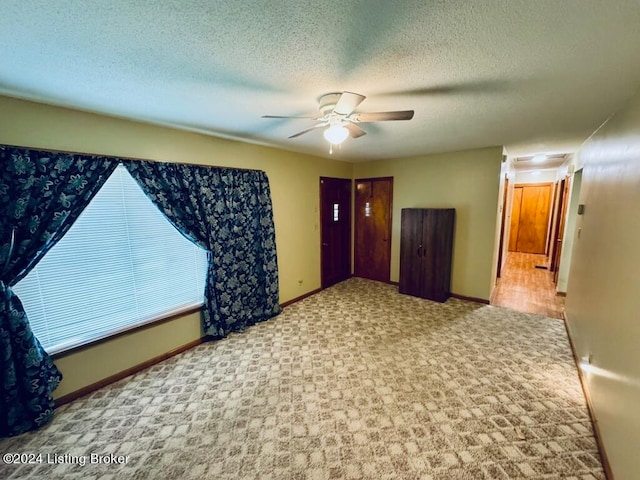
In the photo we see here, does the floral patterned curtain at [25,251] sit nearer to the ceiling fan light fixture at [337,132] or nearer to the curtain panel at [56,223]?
the curtain panel at [56,223]

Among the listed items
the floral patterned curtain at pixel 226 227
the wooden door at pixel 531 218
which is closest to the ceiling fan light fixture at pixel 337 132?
the floral patterned curtain at pixel 226 227

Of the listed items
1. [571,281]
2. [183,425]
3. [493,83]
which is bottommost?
[183,425]

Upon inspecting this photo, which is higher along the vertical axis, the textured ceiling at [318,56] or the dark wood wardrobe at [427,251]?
the textured ceiling at [318,56]

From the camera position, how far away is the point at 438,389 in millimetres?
2281

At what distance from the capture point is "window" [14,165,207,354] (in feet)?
7.02

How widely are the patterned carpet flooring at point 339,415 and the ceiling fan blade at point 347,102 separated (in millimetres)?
2241

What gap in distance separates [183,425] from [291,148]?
337 cm

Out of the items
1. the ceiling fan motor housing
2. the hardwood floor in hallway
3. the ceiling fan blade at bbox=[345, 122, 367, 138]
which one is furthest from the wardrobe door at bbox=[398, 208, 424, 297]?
the ceiling fan motor housing

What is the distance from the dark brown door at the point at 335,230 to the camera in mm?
4777

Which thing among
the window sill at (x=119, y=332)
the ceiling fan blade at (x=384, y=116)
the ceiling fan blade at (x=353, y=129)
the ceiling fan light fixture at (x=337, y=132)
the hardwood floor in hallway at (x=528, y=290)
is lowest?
the hardwood floor in hallway at (x=528, y=290)

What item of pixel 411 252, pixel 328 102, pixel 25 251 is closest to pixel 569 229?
pixel 411 252

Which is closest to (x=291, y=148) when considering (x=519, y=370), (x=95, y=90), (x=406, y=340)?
(x=95, y=90)

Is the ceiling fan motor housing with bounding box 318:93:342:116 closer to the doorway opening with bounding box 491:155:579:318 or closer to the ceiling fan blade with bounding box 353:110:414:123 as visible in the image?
the ceiling fan blade with bounding box 353:110:414:123

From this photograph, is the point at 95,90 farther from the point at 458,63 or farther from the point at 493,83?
the point at 493,83
